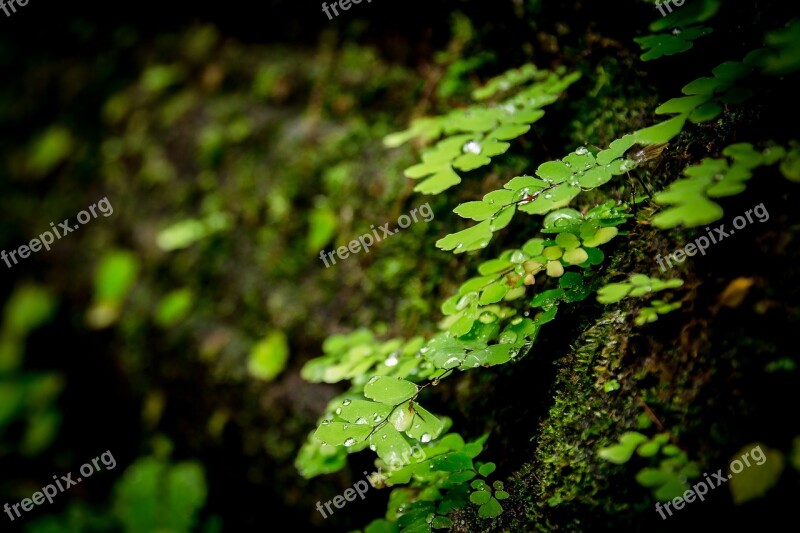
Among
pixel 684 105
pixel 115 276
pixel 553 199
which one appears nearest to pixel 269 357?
pixel 553 199

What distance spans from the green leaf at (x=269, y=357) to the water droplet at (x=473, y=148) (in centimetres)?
147

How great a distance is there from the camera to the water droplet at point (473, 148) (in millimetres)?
1488

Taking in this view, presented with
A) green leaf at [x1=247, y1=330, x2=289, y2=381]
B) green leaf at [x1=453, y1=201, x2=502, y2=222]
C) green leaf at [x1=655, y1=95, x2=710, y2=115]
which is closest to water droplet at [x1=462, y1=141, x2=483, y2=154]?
green leaf at [x1=453, y1=201, x2=502, y2=222]

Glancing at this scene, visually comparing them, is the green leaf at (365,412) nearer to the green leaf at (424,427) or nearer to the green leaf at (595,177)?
the green leaf at (424,427)

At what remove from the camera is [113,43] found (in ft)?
15.0

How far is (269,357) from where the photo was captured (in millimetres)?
2459

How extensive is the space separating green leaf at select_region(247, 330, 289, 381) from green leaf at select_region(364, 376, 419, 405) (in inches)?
52.6

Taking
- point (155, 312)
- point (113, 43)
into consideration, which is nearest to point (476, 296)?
point (155, 312)

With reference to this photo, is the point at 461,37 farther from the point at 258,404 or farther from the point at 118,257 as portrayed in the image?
the point at 118,257

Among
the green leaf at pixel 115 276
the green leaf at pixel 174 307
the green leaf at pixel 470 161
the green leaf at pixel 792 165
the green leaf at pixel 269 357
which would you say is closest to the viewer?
the green leaf at pixel 792 165

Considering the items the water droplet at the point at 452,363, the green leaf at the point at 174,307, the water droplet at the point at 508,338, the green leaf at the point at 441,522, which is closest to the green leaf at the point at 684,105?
the water droplet at the point at 508,338

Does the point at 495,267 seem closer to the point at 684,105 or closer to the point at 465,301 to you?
the point at 465,301

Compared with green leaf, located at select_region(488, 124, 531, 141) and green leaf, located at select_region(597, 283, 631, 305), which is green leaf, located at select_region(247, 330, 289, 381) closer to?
green leaf, located at select_region(488, 124, 531, 141)

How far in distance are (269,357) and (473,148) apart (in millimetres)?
1597
